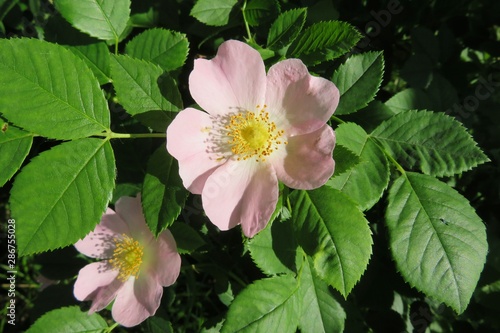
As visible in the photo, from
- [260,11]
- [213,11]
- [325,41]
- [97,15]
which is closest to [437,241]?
[325,41]

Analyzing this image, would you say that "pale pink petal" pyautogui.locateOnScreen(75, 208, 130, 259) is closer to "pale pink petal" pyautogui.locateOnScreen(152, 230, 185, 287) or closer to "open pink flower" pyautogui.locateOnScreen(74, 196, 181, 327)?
"open pink flower" pyautogui.locateOnScreen(74, 196, 181, 327)

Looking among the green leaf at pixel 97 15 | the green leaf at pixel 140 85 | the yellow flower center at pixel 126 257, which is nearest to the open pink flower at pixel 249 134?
the green leaf at pixel 140 85

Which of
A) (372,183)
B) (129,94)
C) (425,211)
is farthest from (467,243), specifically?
(129,94)

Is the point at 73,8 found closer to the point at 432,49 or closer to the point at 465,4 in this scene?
the point at 432,49

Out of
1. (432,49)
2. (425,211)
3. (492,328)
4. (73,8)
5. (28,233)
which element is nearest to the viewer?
(28,233)

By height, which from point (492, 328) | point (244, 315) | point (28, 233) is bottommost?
point (492, 328)

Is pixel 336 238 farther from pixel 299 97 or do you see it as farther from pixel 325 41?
pixel 325 41
